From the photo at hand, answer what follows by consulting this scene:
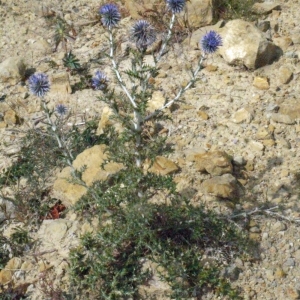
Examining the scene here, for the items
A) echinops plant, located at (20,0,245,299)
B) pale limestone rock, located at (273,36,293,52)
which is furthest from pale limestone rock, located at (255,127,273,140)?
pale limestone rock, located at (273,36,293,52)

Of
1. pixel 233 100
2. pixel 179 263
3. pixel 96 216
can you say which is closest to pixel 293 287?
pixel 179 263

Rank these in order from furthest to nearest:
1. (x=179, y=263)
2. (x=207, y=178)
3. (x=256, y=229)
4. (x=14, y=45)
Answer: (x=14, y=45) → (x=207, y=178) → (x=256, y=229) → (x=179, y=263)

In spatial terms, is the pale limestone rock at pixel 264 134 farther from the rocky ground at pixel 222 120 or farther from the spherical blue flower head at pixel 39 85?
the spherical blue flower head at pixel 39 85

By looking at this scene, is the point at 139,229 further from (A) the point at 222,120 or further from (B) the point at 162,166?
(A) the point at 222,120

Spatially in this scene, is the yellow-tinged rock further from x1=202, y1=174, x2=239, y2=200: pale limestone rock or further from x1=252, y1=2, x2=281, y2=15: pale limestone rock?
x1=252, y1=2, x2=281, y2=15: pale limestone rock

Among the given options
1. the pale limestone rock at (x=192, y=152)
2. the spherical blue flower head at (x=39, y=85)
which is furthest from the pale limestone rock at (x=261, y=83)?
the spherical blue flower head at (x=39, y=85)

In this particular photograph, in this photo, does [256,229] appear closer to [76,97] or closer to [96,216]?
[96,216]

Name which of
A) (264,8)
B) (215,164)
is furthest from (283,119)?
(264,8)
